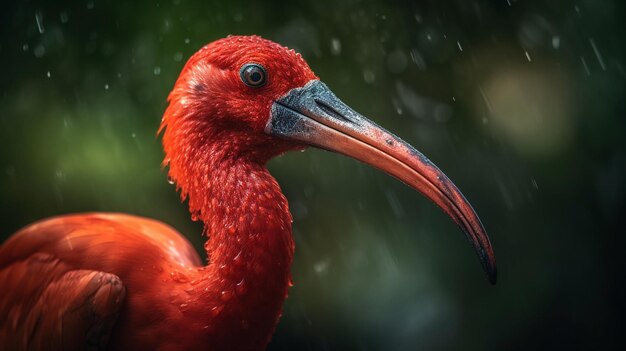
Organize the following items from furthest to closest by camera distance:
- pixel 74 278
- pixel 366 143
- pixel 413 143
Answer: pixel 413 143 < pixel 74 278 < pixel 366 143

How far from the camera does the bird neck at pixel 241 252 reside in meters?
1.90

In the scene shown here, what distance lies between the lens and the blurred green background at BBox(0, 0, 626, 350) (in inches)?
151

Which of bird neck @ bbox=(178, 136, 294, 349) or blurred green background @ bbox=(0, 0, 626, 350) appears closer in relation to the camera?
bird neck @ bbox=(178, 136, 294, 349)

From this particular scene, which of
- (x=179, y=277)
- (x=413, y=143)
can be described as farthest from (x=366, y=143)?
(x=413, y=143)

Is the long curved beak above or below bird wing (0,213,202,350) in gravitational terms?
above

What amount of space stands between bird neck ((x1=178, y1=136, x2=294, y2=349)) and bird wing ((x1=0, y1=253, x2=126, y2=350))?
26cm

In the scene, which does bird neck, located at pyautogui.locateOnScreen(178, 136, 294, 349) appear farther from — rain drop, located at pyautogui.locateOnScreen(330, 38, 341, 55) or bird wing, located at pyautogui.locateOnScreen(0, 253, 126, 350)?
rain drop, located at pyautogui.locateOnScreen(330, 38, 341, 55)

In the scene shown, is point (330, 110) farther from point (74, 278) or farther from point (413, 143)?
point (413, 143)

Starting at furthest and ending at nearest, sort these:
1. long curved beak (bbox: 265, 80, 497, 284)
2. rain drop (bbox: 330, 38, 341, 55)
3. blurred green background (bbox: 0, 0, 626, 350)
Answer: rain drop (bbox: 330, 38, 341, 55)
blurred green background (bbox: 0, 0, 626, 350)
long curved beak (bbox: 265, 80, 497, 284)

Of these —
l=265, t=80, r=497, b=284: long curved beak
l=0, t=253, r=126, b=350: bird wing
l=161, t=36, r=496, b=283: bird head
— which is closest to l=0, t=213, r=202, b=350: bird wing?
l=0, t=253, r=126, b=350: bird wing

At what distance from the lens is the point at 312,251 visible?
3.97 metres

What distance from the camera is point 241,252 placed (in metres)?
1.90

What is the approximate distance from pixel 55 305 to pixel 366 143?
1.01 meters

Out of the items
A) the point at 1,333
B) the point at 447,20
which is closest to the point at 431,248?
the point at 447,20
